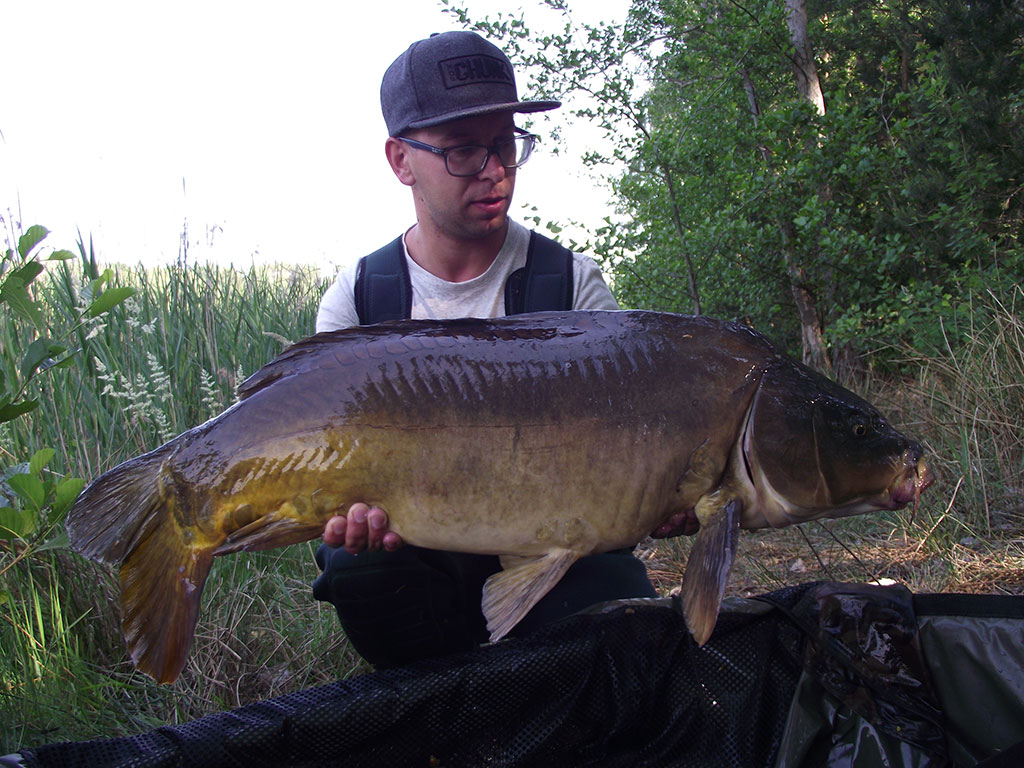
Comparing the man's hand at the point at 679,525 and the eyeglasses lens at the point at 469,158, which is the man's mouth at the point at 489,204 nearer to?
the eyeglasses lens at the point at 469,158

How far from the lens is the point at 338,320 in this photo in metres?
2.13

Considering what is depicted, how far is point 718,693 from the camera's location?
66.3 inches

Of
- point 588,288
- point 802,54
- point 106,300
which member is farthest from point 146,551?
point 802,54

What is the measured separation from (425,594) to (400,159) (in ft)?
3.53

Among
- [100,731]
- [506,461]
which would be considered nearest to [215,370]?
[100,731]

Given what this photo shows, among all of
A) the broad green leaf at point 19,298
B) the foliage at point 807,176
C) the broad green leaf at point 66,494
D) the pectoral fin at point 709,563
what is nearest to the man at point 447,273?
the pectoral fin at point 709,563

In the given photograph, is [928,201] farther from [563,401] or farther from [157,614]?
[157,614]

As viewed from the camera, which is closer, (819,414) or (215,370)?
(819,414)

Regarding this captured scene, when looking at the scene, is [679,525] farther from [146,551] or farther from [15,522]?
[15,522]

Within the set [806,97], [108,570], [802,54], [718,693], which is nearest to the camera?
[718,693]

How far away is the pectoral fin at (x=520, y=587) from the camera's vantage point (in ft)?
4.79

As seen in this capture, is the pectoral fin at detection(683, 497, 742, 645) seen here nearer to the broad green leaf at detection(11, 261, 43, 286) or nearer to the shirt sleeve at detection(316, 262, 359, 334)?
the shirt sleeve at detection(316, 262, 359, 334)

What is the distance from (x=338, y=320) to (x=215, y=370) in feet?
3.46

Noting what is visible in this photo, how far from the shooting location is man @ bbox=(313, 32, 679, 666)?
1840mm
